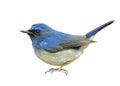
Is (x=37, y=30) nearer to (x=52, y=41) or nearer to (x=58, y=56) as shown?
(x=52, y=41)

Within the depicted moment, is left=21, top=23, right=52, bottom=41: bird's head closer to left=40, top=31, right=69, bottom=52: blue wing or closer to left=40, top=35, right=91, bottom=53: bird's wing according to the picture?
left=40, top=31, right=69, bottom=52: blue wing

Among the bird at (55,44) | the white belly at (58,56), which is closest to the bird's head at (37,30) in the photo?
the bird at (55,44)

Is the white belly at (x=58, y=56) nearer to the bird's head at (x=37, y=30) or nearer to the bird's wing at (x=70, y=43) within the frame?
the bird's wing at (x=70, y=43)

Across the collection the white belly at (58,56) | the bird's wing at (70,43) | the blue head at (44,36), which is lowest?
the white belly at (58,56)

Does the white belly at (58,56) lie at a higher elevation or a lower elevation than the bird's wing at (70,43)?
lower

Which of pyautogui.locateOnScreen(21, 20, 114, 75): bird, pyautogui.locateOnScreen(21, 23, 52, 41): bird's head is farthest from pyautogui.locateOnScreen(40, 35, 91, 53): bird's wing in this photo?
pyautogui.locateOnScreen(21, 23, 52, 41): bird's head

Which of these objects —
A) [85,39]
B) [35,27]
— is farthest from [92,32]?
[35,27]

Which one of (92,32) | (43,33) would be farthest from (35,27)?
(92,32)

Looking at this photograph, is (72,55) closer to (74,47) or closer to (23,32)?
(74,47)

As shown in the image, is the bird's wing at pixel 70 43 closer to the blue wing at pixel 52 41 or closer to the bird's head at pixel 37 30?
the blue wing at pixel 52 41
